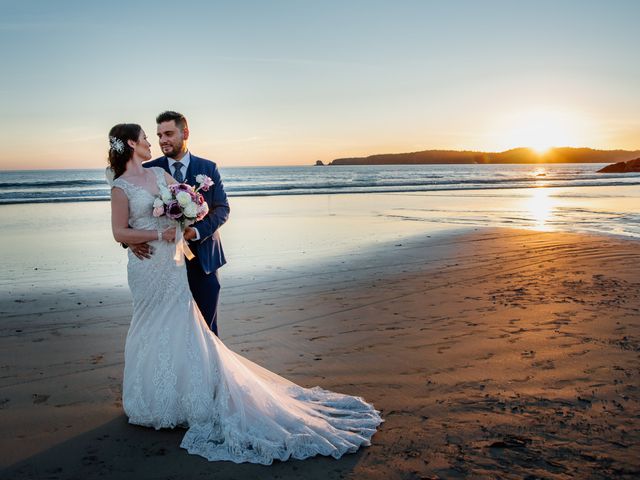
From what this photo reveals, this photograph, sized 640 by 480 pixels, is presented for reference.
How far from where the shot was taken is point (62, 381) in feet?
15.7

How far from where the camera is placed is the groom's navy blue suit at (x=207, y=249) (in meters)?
4.54

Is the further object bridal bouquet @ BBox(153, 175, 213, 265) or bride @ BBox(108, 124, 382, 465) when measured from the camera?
bridal bouquet @ BBox(153, 175, 213, 265)

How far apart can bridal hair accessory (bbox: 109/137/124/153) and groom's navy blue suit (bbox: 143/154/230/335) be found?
69 centimetres

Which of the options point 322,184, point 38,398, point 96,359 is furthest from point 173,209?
point 322,184

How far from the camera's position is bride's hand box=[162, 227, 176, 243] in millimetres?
4031

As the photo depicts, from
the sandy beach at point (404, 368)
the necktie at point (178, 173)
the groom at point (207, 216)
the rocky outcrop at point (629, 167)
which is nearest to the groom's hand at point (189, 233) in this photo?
the groom at point (207, 216)

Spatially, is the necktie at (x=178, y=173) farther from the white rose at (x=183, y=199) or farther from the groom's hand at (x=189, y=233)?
the white rose at (x=183, y=199)

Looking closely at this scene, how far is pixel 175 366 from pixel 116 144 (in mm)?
1631

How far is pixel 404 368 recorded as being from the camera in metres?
5.02

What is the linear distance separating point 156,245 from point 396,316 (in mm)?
3516

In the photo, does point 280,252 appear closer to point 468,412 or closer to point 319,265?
point 319,265

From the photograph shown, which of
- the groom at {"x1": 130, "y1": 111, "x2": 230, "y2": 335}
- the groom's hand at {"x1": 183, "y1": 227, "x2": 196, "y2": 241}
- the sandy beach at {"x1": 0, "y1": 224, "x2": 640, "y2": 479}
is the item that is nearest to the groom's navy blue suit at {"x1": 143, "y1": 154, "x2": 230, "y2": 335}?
the groom at {"x1": 130, "y1": 111, "x2": 230, "y2": 335}

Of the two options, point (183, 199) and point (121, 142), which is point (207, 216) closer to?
point (183, 199)

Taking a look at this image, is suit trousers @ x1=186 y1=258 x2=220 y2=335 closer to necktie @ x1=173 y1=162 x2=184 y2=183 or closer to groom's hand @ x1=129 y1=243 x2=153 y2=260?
groom's hand @ x1=129 y1=243 x2=153 y2=260
